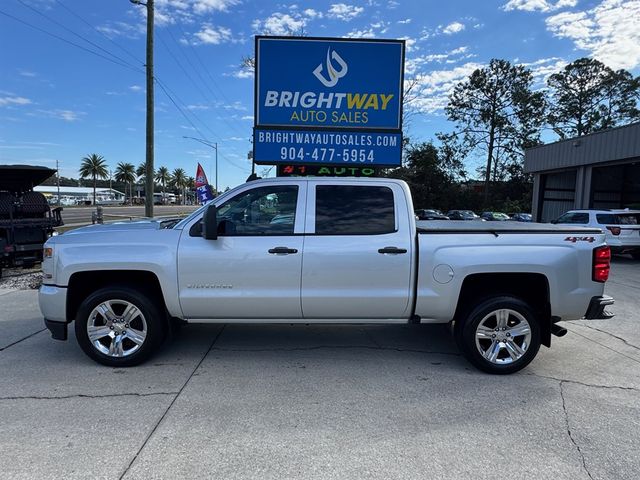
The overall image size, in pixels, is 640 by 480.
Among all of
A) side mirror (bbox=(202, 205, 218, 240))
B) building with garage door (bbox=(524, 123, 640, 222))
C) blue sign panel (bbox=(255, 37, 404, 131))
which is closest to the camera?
side mirror (bbox=(202, 205, 218, 240))

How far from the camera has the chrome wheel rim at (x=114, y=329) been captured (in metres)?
4.54

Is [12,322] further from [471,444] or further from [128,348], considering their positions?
[471,444]

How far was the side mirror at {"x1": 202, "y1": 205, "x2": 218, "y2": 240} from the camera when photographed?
4.30m

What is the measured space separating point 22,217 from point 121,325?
739 centimetres

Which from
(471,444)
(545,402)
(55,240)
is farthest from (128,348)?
(545,402)

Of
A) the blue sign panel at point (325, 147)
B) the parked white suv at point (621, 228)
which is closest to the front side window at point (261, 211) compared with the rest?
→ the blue sign panel at point (325, 147)

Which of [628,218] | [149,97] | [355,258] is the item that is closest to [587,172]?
[628,218]

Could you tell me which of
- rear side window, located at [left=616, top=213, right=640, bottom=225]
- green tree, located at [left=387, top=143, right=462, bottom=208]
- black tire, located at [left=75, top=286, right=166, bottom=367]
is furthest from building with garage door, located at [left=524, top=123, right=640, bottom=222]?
green tree, located at [left=387, top=143, right=462, bottom=208]

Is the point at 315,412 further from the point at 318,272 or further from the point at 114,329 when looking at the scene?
the point at 114,329

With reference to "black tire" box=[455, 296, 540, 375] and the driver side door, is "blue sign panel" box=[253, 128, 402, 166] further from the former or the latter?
"black tire" box=[455, 296, 540, 375]

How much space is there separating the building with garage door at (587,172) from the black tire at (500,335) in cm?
1861

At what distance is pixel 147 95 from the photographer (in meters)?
14.7

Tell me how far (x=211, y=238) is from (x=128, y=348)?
1.48 metres

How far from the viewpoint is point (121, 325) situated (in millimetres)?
4582
